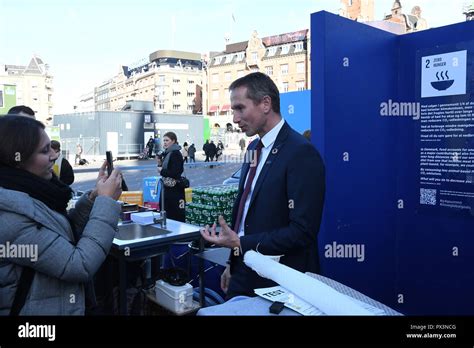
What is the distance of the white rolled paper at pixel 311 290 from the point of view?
1.08 metres

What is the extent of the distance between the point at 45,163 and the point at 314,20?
2505 mm

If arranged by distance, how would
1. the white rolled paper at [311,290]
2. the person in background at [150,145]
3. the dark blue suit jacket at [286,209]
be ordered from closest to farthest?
the white rolled paper at [311,290] < the dark blue suit jacket at [286,209] < the person in background at [150,145]

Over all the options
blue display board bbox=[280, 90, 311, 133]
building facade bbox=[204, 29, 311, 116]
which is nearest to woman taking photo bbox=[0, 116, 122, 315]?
blue display board bbox=[280, 90, 311, 133]

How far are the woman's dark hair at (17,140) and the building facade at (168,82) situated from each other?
6378 cm

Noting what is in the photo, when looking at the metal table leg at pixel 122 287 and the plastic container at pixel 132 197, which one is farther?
the plastic container at pixel 132 197

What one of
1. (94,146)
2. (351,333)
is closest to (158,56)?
(94,146)

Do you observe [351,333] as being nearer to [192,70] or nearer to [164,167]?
[164,167]

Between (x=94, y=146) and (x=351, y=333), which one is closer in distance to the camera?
(x=351, y=333)

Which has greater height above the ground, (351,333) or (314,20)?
(314,20)

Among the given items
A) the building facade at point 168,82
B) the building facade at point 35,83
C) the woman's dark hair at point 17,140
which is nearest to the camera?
the woman's dark hair at point 17,140

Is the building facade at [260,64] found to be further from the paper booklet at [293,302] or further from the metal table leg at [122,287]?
the paper booklet at [293,302]

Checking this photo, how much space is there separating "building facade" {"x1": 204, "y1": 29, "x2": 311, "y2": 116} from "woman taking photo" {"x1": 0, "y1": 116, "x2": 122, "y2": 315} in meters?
50.6

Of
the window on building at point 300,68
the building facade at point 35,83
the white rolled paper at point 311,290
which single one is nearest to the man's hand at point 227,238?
the white rolled paper at point 311,290

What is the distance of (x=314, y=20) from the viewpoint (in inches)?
127
